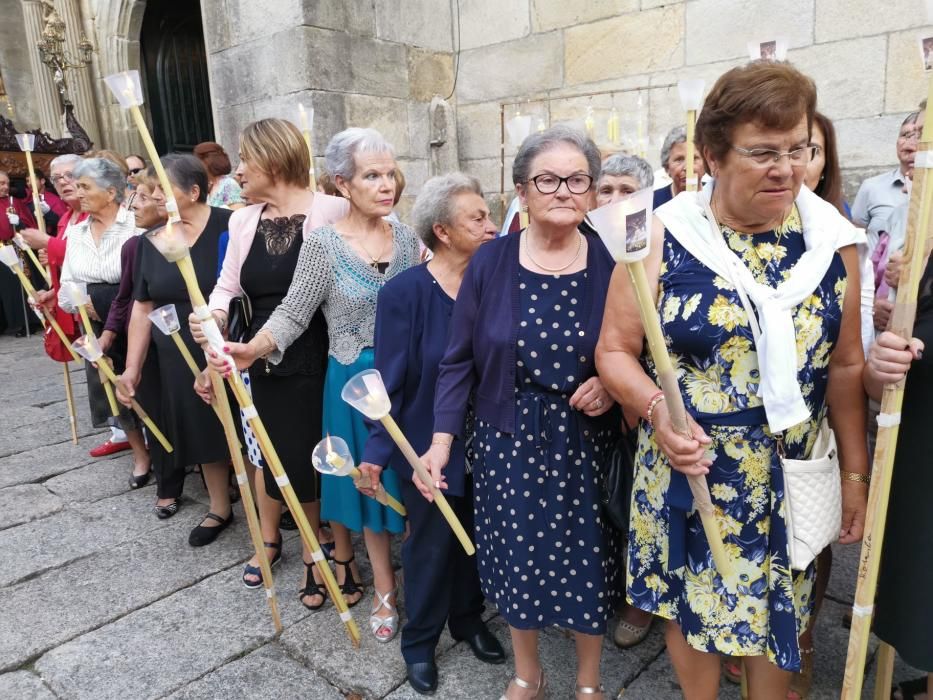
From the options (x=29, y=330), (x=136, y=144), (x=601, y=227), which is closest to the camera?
(x=601, y=227)

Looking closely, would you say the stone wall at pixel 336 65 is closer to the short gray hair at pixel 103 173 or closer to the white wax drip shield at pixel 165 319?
the short gray hair at pixel 103 173

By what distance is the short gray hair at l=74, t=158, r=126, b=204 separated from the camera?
12.1 feet

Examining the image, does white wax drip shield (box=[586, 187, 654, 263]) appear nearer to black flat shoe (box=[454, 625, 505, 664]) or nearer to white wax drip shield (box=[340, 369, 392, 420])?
white wax drip shield (box=[340, 369, 392, 420])

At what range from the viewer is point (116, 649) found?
2463 mm

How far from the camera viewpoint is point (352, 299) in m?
2.34

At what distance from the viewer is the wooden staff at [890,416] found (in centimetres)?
130

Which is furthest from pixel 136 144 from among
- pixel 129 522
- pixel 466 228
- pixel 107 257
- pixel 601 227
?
pixel 601 227

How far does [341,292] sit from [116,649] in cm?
162

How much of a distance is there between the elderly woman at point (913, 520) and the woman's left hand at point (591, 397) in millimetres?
626

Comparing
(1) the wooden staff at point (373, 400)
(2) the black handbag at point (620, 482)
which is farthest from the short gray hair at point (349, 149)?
(2) the black handbag at point (620, 482)

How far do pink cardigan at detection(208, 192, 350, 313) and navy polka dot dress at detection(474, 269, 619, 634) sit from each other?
1.05 meters

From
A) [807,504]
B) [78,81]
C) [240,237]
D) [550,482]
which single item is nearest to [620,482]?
[550,482]

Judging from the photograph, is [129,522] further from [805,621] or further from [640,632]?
[805,621]

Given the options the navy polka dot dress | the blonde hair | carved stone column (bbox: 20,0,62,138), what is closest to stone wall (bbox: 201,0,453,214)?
the blonde hair
